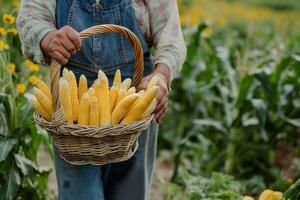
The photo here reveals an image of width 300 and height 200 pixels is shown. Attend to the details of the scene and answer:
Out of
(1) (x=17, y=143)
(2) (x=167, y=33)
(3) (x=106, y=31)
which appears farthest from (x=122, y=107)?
(1) (x=17, y=143)

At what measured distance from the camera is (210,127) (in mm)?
5438

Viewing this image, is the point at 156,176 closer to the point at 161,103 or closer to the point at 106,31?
the point at 161,103

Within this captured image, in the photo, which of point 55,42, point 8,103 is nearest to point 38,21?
point 55,42

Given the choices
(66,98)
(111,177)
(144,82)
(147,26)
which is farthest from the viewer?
(111,177)

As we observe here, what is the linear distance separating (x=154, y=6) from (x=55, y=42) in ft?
1.67

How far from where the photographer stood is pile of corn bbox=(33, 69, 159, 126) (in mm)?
2596

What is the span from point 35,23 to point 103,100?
456mm

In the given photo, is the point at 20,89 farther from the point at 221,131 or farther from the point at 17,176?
the point at 221,131

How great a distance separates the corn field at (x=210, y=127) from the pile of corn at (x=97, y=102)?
2.73 feet

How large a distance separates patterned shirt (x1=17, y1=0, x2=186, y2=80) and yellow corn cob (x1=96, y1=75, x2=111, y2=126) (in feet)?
1.02

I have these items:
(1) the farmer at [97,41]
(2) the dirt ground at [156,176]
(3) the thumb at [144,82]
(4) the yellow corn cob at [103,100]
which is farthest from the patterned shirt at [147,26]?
(2) the dirt ground at [156,176]

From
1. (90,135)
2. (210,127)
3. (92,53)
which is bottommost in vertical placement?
(210,127)

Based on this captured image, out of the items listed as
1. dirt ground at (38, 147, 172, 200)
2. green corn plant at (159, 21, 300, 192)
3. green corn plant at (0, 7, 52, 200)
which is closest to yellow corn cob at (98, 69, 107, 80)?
green corn plant at (0, 7, 52, 200)

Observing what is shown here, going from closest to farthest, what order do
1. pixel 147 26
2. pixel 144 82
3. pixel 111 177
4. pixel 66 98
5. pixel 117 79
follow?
pixel 66 98
pixel 117 79
pixel 144 82
pixel 147 26
pixel 111 177
